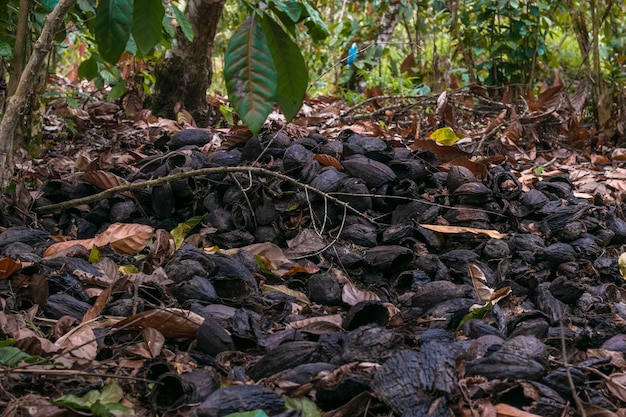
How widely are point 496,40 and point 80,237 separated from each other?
122 inches

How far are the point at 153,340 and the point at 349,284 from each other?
702mm

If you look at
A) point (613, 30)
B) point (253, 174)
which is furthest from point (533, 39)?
point (253, 174)

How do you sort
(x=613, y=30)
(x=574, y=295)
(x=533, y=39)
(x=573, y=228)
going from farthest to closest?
(x=613, y=30) < (x=533, y=39) < (x=573, y=228) < (x=574, y=295)

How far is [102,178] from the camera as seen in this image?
2.44m

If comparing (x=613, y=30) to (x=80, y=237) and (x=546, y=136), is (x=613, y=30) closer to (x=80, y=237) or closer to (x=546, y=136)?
(x=546, y=136)

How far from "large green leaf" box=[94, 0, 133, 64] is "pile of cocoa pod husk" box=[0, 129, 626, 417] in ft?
1.99

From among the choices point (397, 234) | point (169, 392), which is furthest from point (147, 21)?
point (397, 234)

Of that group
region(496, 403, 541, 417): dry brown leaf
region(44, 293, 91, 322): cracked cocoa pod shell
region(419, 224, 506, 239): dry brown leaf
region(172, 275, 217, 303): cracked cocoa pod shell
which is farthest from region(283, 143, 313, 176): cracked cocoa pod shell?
region(496, 403, 541, 417): dry brown leaf

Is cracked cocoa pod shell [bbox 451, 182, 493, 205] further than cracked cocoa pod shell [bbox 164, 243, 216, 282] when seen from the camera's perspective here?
Yes

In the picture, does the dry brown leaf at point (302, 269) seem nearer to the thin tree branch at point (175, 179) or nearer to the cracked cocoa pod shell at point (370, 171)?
the thin tree branch at point (175, 179)

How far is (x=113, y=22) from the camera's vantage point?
1.07 m

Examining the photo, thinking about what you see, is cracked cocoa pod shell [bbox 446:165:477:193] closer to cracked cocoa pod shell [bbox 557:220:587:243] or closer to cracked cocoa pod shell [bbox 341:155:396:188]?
cracked cocoa pod shell [bbox 341:155:396:188]

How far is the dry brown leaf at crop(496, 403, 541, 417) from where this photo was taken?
125 cm

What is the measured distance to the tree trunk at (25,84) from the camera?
5.47ft
